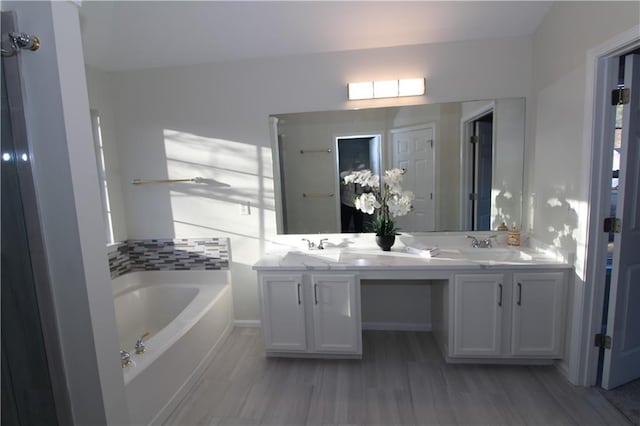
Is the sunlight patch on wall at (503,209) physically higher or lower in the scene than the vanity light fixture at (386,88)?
lower

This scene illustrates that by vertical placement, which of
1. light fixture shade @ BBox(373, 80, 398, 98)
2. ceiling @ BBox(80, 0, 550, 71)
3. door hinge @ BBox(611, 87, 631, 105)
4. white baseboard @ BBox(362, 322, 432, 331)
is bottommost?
white baseboard @ BBox(362, 322, 432, 331)

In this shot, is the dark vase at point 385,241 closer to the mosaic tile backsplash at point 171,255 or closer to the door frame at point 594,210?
the door frame at point 594,210

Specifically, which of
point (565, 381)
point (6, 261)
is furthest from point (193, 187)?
point (565, 381)

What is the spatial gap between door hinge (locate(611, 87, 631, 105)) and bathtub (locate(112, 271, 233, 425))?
2.98m

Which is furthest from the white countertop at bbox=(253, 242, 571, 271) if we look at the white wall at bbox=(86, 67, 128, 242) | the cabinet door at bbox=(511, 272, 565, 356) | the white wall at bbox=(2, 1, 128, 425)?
the white wall at bbox=(86, 67, 128, 242)

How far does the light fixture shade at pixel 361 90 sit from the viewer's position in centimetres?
257

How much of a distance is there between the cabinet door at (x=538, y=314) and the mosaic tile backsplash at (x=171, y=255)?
234cm

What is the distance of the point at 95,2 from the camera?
2148mm

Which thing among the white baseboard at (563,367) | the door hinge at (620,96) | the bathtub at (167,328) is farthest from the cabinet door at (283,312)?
the door hinge at (620,96)

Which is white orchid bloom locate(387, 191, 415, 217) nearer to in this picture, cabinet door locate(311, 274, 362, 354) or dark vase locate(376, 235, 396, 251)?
dark vase locate(376, 235, 396, 251)

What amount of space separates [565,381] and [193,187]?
124 inches

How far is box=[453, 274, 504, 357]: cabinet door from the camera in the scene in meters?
2.17

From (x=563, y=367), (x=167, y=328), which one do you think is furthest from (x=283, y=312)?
(x=563, y=367)

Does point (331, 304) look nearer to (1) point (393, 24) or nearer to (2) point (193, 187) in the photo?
(2) point (193, 187)
